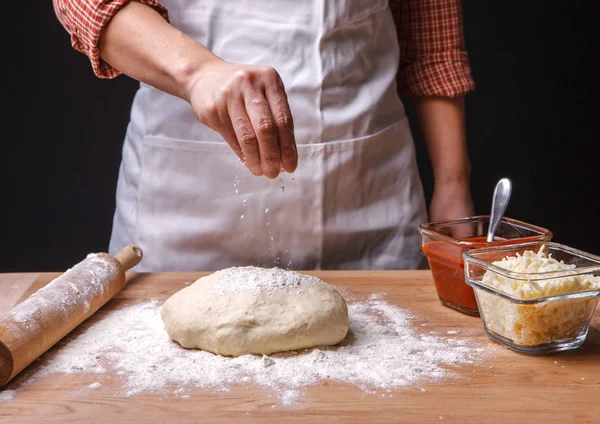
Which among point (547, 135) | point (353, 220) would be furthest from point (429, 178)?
point (353, 220)

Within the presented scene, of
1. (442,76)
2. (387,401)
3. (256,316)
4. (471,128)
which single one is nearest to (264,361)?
(256,316)

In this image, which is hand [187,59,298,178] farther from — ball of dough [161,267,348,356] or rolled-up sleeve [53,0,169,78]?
rolled-up sleeve [53,0,169,78]

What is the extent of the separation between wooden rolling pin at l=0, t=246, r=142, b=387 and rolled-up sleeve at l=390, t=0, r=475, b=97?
1.03 meters

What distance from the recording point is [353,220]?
6.14 ft

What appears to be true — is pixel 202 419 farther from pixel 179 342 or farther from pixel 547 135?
pixel 547 135

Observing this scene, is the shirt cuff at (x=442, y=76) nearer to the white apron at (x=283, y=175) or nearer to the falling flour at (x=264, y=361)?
the white apron at (x=283, y=175)

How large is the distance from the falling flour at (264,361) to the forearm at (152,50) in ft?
1.68

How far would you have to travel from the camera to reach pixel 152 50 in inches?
57.5

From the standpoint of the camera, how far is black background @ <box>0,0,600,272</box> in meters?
2.68

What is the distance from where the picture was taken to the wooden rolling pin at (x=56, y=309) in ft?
3.93

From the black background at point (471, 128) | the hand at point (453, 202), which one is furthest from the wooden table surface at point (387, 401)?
the black background at point (471, 128)

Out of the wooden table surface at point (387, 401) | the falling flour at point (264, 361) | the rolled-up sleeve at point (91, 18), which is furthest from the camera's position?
the rolled-up sleeve at point (91, 18)

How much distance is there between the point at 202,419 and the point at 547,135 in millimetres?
2142

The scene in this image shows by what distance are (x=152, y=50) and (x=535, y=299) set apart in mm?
906
